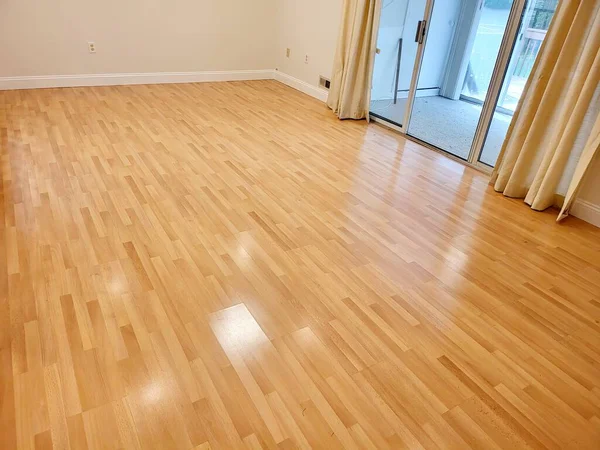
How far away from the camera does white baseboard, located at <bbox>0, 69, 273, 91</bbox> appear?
471 centimetres

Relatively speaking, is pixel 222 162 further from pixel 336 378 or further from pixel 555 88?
pixel 555 88

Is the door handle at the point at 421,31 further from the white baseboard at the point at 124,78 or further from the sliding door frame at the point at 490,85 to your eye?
the white baseboard at the point at 124,78

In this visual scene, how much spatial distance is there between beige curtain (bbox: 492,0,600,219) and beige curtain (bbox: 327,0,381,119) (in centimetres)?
194

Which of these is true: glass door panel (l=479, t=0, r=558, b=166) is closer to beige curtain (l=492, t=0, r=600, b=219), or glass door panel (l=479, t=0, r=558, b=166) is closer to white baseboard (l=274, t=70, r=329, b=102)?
beige curtain (l=492, t=0, r=600, b=219)

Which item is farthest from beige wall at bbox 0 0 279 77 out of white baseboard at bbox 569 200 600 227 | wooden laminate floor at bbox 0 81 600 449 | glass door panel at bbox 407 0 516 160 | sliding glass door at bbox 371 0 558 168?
white baseboard at bbox 569 200 600 227

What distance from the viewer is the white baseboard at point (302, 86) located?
18.0ft

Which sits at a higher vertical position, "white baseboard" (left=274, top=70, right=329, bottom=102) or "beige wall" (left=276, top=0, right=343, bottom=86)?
"beige wall" (left=276, top=0, right=343, bottom=86)

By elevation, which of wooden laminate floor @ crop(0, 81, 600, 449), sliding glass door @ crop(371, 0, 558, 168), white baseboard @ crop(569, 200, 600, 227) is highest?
sliding glass door @ crop(371, 0, 558, 168)

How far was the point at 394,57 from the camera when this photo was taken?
5.24m

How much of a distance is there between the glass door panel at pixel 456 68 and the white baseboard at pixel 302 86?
121 cm

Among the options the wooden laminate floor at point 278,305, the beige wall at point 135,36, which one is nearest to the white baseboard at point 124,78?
the beige wall at point 135,36

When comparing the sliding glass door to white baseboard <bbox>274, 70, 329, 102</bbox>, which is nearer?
the sliding glass door

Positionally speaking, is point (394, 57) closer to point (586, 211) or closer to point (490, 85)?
point (490, 85)

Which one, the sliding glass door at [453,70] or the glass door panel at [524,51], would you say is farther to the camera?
the sliding glass door at [453,70]
